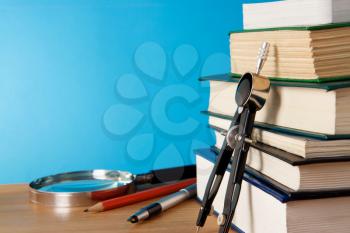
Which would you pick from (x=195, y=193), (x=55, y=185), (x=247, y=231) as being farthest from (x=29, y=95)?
(x=247, y=231)

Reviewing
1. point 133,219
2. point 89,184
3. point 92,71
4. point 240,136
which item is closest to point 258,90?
point 240,136

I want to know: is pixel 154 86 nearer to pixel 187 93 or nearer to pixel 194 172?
pixel 187 93

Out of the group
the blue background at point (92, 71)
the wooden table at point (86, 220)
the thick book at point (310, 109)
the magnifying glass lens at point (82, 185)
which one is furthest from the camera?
the blue background at point (92, 71)

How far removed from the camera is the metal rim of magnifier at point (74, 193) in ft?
2.41

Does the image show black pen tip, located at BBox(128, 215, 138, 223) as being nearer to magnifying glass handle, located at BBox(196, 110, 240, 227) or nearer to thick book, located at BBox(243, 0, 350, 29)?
magnifying glass handle, located at BBox(196, 110, 240, 227)

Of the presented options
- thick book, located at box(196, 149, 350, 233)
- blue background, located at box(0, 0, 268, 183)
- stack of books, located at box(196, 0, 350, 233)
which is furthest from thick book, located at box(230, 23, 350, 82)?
blue background, located at box(0, 0, 268, 183)

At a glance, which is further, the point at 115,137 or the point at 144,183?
the point at 115,137

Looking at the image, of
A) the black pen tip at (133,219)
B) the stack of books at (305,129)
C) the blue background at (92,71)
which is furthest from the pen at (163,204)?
the blue background at (92,71)

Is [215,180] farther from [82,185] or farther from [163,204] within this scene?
[82,185]

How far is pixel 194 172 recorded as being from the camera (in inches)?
34.2

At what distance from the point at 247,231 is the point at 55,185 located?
1.09 feet

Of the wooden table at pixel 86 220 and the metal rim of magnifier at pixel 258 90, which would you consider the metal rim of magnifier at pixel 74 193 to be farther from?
the metal rim of magnifier at pixel 258 90

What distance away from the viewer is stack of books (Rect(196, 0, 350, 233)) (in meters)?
0.50

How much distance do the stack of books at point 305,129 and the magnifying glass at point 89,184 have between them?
239 millimetres
